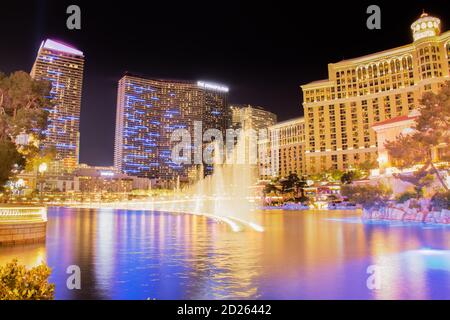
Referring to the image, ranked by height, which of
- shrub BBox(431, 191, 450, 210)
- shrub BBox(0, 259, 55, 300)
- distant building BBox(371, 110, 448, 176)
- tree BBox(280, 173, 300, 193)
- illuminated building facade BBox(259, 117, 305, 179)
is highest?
illuminated building facade BBox(259, 117, 305, 179)

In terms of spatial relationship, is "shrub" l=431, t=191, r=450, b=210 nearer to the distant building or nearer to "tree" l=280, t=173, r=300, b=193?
the distant building

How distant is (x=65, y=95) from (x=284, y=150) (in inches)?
4267

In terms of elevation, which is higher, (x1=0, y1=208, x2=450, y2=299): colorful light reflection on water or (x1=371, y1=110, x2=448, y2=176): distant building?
(x1=371, y1=110, x2=448, y2=176): distant building

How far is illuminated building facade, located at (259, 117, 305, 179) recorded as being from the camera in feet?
407

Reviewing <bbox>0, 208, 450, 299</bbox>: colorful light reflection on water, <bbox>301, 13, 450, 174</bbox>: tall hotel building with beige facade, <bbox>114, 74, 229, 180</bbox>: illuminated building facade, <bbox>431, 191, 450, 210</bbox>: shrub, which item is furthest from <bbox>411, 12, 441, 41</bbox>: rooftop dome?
<bbox>114, 74, 229, 180</bbox>: illuminated building facade

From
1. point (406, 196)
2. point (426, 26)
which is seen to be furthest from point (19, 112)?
point (426, 26)

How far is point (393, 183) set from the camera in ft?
128

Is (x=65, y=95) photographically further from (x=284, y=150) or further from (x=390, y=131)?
(x=390, y=131)

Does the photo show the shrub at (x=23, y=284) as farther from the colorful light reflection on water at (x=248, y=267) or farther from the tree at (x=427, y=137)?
the tree at (x=427, y=137)

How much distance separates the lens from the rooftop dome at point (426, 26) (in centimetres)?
8297

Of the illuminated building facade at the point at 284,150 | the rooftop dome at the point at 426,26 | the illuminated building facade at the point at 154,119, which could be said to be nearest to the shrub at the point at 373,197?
the rooftop dome at the point at 426,26

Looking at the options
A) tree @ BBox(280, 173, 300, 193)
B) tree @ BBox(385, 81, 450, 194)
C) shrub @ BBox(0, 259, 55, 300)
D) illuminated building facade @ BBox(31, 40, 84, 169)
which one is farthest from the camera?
illuminated building facade @ BBox(31, 40, 84, 169)

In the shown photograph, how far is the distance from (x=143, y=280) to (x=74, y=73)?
185 metres

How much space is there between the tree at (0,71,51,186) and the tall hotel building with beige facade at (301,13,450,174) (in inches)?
→ 3347
